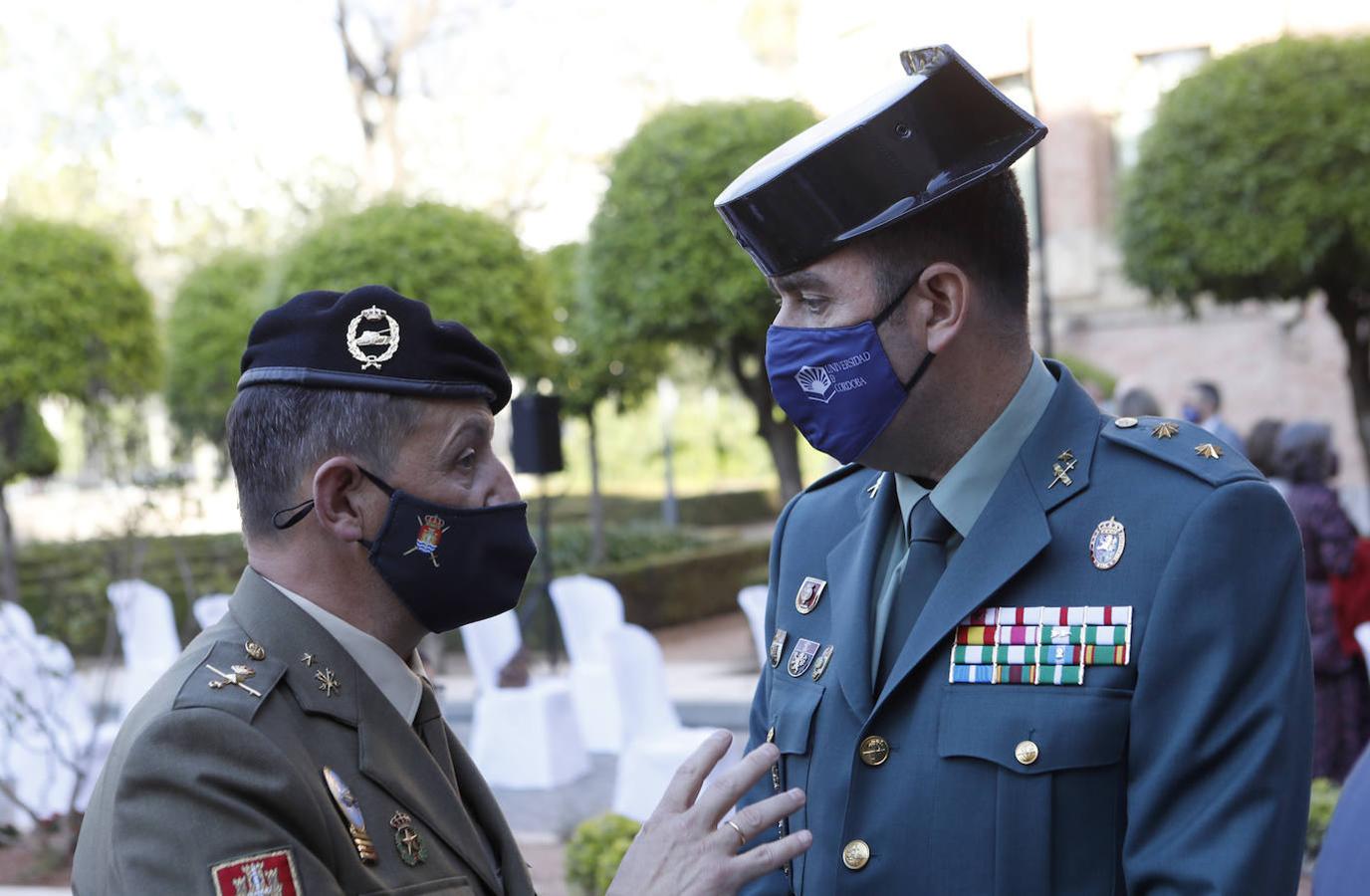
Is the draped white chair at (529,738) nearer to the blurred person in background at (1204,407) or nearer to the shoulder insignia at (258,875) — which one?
the blurred person in background at (1204,407)

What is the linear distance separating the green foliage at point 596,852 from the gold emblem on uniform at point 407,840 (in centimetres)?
323

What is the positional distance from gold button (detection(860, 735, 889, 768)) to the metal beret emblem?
882 millimetres

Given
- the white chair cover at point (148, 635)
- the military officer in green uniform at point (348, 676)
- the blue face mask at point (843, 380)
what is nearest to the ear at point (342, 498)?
the military officer in green uniform at point (348, 676)

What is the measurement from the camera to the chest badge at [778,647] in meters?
2.21

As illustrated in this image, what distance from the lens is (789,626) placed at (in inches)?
87.5

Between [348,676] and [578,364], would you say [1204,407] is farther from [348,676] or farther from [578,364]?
[348,676]

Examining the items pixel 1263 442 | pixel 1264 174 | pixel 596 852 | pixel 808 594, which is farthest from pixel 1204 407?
pixel 808 594

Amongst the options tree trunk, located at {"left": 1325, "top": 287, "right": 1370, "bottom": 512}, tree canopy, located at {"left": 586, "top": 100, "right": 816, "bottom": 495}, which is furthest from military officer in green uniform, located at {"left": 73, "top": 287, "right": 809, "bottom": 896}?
tree trunk, located at {"left": 1325, "top": 287, "right": 1370, "bottom": 512}

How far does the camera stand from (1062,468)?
197cm

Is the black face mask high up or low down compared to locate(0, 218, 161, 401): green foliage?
down

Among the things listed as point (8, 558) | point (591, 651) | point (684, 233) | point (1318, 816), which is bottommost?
point (591, 651)

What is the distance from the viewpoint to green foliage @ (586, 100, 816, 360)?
9.94 m

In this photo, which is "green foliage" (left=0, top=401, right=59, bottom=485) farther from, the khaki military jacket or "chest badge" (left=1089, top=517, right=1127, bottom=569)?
"chest badge" (left=1089, top=517, right=1127, bottom=569)

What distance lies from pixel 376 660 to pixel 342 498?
26 cm
